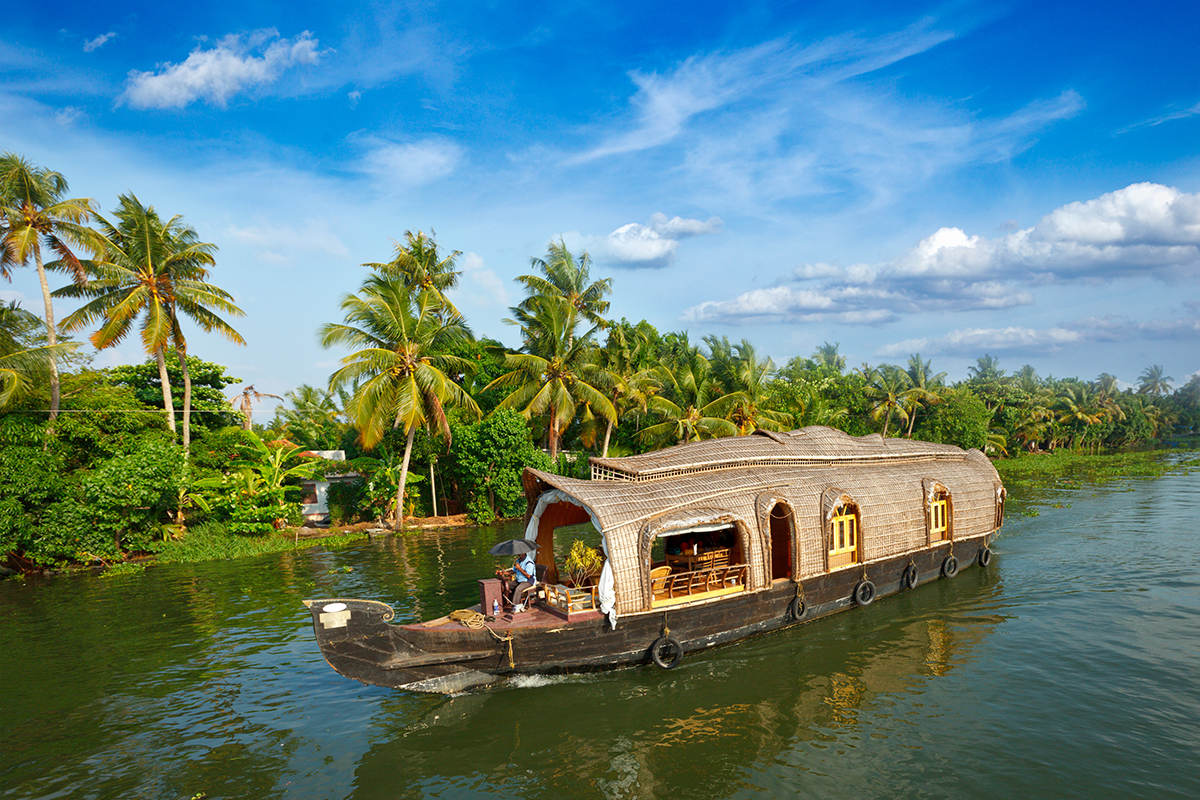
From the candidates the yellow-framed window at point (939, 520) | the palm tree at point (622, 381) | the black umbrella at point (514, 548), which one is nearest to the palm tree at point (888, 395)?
the palm tree at point (622, 381)

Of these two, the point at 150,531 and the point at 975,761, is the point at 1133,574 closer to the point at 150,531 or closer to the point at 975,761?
the point at 975,761

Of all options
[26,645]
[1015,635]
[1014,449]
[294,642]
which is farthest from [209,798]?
[1014,449]

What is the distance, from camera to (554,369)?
2442 cm

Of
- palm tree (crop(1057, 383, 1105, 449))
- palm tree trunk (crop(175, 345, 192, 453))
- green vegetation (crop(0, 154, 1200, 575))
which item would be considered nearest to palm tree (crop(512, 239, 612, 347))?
green vegetation (crop(0, 154, 1200, 575))

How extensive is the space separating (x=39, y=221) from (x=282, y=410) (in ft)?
59.9

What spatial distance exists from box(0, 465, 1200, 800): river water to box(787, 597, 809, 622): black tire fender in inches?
14.3

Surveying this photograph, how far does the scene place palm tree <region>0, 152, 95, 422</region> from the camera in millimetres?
18062

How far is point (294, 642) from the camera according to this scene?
12.2 m

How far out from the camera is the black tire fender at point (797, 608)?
37.6ft

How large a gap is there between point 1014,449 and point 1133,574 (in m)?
40.1

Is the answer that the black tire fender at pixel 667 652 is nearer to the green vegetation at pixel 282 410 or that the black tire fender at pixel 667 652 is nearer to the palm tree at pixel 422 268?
the green vegetation at pixel 282 410

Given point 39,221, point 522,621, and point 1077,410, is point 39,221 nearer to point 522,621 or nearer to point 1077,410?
point 522,621

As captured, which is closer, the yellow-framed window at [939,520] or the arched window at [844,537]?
the arched window at [844,537]

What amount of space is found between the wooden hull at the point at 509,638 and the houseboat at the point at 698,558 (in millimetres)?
20
